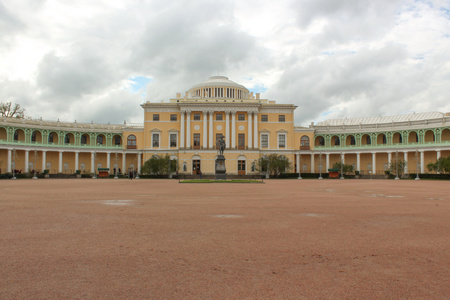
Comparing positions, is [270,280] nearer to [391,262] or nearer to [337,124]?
[391,262]

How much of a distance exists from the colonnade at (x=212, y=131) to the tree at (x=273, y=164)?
7154 mm

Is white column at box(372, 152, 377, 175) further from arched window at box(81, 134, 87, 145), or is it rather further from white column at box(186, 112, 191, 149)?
arched window at box(81, 134, 87, 145)

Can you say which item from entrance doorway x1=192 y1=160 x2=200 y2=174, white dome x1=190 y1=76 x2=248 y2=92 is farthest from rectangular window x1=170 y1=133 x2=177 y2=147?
white dome x1=190 y1=76 x2=248 y2=92

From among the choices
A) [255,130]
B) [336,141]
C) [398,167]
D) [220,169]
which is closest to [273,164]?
[255,130]

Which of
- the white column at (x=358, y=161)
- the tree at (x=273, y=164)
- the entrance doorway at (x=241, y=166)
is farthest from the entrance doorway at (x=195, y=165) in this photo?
the white column at (x=358, y=161)

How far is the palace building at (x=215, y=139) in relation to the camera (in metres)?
74.2

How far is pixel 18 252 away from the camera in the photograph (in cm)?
761

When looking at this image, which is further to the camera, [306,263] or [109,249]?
[109,249]

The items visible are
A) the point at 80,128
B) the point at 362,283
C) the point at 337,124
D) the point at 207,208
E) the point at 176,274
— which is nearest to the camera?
the point at 362,283

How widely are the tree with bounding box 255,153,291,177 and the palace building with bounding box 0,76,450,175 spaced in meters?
5.19

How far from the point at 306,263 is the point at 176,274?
2.52m

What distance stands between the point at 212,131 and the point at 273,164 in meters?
16.0

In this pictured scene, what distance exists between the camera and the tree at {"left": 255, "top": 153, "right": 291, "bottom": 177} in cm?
6862

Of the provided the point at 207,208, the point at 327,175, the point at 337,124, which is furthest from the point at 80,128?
the point at 207,208
